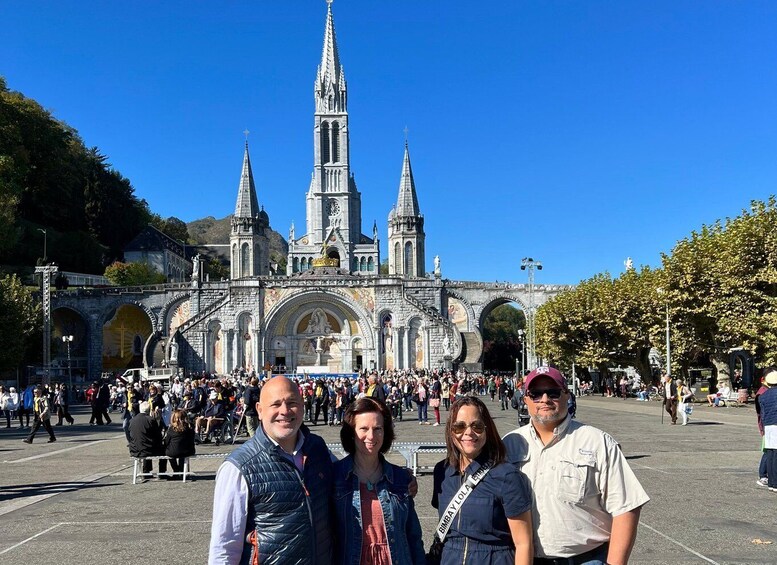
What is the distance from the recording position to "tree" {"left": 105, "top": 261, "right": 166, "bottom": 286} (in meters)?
74.1

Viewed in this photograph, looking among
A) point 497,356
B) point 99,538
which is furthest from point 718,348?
point 497,356

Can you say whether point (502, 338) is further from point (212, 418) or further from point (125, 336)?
point (212, 418)

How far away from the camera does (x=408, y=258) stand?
7538cm

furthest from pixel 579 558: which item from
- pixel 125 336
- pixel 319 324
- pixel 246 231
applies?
pixel 246 231

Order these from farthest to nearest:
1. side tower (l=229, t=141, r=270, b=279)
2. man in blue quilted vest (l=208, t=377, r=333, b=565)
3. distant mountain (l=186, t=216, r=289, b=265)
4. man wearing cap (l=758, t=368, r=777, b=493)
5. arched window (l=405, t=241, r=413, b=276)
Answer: distant mountain (l=186, t=216, r=289, b=265) → arched window (l=405, t=241, r=413, b=276) → side tower (l=229, t=141, r=270, b=279) → man wearing cap (l=758, t=368, r=777, b=493) → man in blue quilted vest (l=208, t=377, r=333, b=565)

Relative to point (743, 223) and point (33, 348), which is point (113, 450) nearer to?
point (743, 223)

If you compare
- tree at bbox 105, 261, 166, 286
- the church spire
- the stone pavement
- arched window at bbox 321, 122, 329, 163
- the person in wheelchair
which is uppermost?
the church spire

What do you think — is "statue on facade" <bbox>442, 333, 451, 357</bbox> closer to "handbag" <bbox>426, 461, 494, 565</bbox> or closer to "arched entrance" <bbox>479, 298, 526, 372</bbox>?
"arched entrance" <bbox>479, 298, 526, 372</bbox>

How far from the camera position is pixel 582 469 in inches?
149

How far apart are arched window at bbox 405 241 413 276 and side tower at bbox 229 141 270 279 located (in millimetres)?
13722

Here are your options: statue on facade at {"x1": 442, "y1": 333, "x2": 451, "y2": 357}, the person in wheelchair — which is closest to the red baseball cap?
the person in wheelchair

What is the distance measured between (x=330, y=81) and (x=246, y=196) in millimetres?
26232

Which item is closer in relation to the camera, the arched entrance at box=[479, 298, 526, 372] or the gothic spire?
Result: the arched entrance at box=[479, 298, 526, 372]

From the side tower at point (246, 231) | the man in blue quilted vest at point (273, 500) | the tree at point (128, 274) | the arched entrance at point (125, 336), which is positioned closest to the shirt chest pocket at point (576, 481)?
the man in blue quilted vest at point (273, 500)
